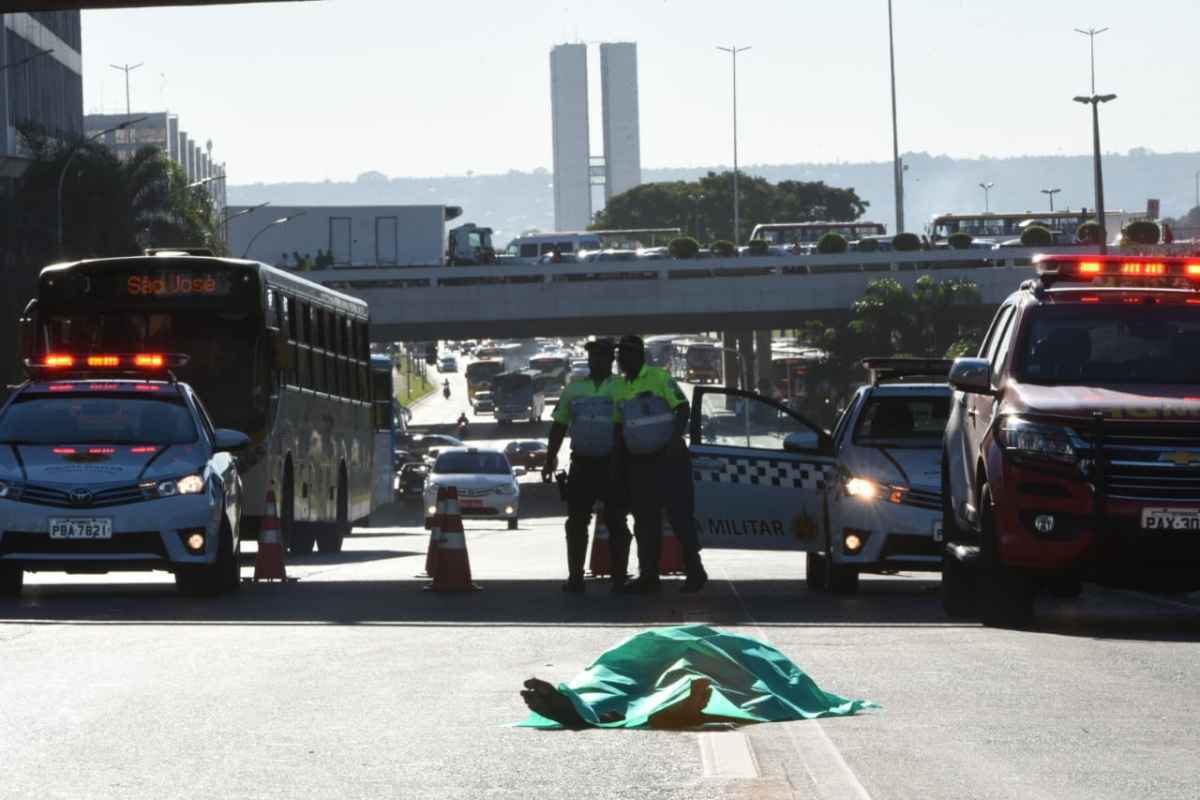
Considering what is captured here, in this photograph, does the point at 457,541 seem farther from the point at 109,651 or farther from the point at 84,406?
the point at 109,651

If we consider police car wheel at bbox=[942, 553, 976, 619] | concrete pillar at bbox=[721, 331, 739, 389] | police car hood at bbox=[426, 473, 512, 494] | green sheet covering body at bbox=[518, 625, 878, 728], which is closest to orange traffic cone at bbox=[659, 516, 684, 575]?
police car wheel at bbox=[942, 553, 976, 619]

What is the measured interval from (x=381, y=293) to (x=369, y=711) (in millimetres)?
71287

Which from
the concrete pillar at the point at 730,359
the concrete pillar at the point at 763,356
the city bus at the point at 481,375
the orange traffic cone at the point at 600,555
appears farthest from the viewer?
the city bus at the point at 481,375

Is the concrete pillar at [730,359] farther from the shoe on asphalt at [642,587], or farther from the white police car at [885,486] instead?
the shoe on asphalt at [642,587]

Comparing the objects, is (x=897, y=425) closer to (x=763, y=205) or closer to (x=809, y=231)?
(x=809, y=231)

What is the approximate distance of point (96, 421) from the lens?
62.8 ft

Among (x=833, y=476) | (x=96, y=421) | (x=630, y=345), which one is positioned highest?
(x=630, y=345)

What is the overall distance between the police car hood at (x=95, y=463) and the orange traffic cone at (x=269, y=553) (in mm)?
2628

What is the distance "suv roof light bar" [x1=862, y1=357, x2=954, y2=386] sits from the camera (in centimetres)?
1838

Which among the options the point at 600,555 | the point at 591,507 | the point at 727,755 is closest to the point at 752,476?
the point at 600,555

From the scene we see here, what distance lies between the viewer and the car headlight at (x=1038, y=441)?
14242 mm

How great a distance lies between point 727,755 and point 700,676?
50.2 inches

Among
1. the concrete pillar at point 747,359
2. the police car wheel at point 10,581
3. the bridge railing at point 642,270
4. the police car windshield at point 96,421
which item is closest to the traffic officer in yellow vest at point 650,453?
the police car windshield at point 96,421

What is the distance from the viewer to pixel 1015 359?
15.1m
